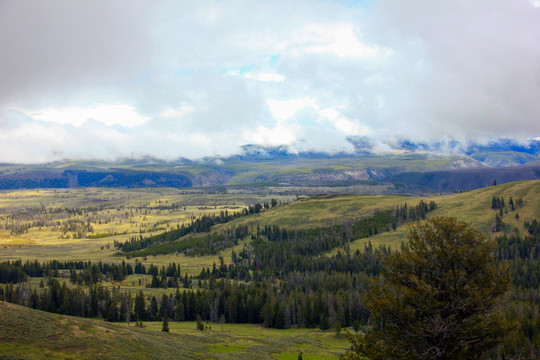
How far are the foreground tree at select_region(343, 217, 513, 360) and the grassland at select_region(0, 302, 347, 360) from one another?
170ft

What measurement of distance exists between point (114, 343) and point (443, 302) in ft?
202

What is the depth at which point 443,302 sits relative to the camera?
27.9 meters

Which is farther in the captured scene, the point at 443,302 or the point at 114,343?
the point at 114,343

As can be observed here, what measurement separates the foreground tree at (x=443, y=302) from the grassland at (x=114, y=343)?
51.9 meters

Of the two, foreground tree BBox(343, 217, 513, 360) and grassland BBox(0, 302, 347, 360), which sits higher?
foreground tree BBox(343, 217, 513, 360)

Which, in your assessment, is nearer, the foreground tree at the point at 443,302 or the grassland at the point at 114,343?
the foreground tree at the point at 443,302

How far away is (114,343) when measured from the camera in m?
70.7

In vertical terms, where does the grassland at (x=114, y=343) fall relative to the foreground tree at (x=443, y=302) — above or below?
below

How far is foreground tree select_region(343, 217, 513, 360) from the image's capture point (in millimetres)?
27438

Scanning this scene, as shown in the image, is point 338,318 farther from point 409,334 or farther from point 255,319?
point 409,334

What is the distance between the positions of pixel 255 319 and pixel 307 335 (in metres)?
28.9

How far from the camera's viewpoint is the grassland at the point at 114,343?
6179cm

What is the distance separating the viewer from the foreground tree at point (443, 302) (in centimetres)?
2744

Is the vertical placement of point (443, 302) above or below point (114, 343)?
above
